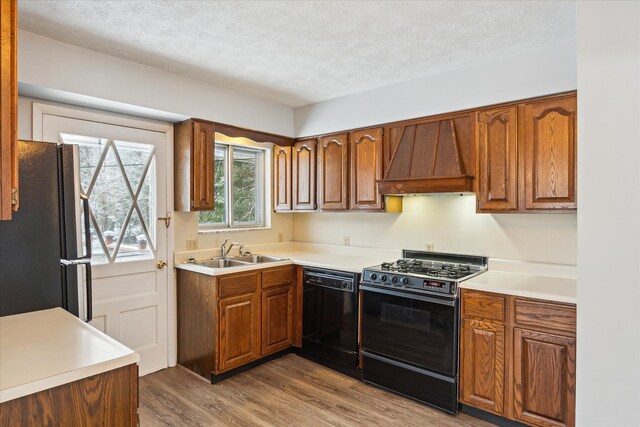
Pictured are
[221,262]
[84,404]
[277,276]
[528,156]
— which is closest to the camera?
[84,404]

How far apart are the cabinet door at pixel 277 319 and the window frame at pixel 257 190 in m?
0.90

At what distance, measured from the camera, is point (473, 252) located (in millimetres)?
3254

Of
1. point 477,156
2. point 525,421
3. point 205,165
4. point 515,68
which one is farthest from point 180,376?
point 515,68

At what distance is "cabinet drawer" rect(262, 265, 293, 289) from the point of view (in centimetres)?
344

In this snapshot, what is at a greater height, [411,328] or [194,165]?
[194,165]

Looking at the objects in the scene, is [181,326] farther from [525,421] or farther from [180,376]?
[525,421]

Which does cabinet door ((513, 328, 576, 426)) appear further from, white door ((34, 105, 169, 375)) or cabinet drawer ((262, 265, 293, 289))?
white door ((34, 105, 169, 375))

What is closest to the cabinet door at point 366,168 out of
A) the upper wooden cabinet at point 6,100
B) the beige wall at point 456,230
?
the beige wall at point 456,230

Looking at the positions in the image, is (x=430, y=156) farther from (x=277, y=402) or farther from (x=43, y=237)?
(x=43, y=237)

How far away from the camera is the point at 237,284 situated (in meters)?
3.21

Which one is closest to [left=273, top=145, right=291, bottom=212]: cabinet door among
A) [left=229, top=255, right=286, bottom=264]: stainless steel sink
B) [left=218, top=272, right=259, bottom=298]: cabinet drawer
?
[left=229, top=255, right=286, bottom=264]: stainless steel sink

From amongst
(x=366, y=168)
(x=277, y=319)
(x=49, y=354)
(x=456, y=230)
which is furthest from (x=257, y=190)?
(x=49, y=354)

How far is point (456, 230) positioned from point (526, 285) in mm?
868

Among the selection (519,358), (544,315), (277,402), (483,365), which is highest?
(544,315)
